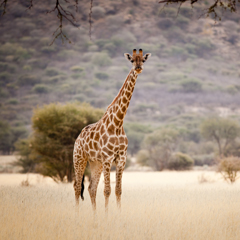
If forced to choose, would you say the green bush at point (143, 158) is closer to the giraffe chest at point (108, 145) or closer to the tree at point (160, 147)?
the tree at point (160, 147)

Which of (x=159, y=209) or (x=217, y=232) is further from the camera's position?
(x=159, y=209)

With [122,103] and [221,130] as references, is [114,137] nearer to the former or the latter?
[122,103]

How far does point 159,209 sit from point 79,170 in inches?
101

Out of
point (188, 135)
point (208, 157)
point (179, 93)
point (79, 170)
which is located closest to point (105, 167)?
point (79, 170)

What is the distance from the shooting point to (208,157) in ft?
151

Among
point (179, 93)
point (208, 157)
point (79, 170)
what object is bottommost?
point (208, 157)

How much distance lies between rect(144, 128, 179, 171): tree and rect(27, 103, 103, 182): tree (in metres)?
19.0

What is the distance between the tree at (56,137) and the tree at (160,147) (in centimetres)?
1902

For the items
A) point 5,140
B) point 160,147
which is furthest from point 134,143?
point 160,147

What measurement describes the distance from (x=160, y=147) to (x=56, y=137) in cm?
2029

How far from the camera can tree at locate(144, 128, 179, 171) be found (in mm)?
36781

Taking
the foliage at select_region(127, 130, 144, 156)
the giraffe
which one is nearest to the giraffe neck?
the giraffe

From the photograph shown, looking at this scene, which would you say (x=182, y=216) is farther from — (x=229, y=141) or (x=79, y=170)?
(x=229, y=141)

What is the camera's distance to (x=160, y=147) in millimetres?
37469
